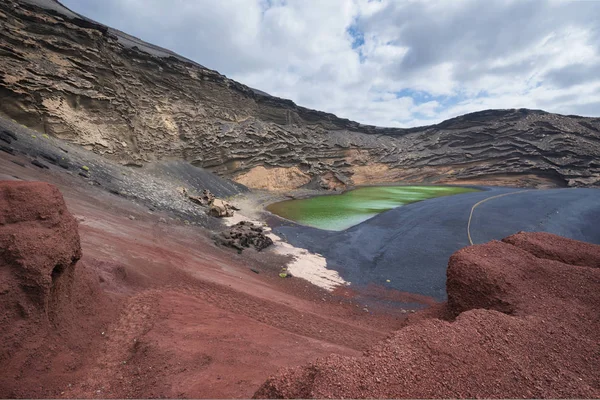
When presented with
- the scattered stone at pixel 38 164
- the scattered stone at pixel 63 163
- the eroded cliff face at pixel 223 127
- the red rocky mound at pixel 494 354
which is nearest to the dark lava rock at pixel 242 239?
the scattered stone at pixel 38 164

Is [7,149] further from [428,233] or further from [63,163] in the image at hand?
[428,233]

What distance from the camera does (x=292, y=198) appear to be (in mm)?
31797

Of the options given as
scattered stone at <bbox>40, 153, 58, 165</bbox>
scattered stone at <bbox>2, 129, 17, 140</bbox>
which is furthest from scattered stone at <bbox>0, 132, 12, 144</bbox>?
scattered stone at <bbox>40, 153, 58, 165</bbox>

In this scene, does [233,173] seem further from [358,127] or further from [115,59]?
[358,127]

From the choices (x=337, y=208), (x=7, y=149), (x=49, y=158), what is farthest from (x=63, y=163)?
(x=337, y=208)

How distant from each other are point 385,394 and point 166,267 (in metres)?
6.62

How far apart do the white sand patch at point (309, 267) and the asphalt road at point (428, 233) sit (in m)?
0.50

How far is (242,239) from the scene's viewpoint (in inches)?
519

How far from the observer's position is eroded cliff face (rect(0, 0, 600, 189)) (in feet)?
59.4

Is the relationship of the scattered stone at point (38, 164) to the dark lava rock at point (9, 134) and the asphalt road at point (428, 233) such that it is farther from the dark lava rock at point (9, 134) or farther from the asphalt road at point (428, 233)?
the asphalt road at point (428, 233)

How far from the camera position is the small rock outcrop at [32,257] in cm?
312

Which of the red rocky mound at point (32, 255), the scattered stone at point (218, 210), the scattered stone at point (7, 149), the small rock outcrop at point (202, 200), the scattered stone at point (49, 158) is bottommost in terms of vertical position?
the scattered stone at point (218, 210)

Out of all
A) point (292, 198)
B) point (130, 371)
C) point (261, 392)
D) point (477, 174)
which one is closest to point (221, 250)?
point (130, 371)

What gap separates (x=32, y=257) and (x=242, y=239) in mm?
9878
